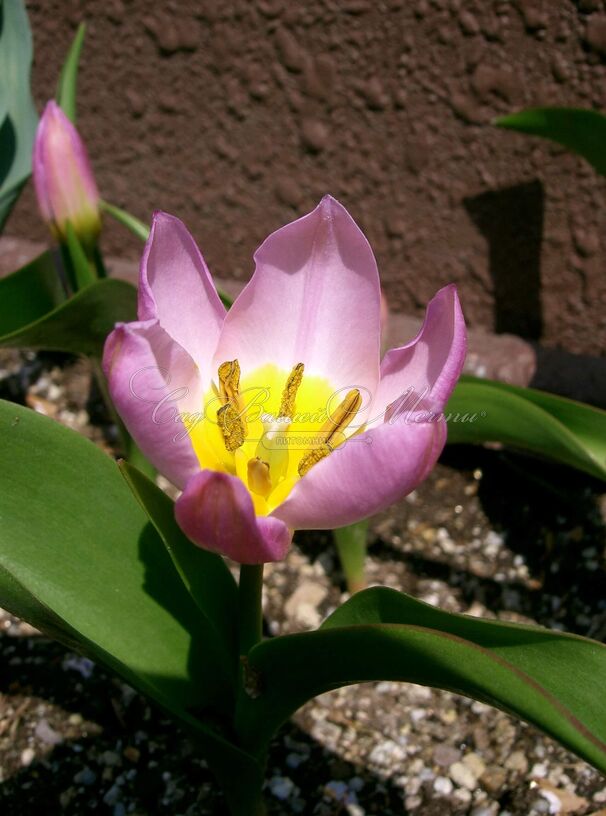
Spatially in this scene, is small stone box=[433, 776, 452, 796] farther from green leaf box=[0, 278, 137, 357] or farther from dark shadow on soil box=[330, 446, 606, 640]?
green leaf box=[0, 278, 137, 357]

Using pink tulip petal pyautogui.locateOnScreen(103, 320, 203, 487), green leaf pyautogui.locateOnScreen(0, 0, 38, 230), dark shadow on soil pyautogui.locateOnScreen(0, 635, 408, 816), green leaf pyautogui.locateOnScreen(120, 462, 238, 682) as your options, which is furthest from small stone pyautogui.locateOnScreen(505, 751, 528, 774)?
green leaf pyautogui.locateOnScreen(0, 0, 38, 230)

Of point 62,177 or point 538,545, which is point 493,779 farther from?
point 62,177

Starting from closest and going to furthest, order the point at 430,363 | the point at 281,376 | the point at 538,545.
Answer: the point at 430,363 < the point at 281,376 < the point at 538,545

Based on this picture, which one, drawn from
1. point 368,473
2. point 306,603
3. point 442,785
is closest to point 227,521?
point 368,473

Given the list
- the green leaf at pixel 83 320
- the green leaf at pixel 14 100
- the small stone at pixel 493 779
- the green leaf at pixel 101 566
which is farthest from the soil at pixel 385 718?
the green leaf at pixel 14 100

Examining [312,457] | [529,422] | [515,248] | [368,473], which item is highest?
[368,473]

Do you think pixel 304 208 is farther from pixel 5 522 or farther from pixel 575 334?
pixel 5 522

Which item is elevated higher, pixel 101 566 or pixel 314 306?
pixel 314 306

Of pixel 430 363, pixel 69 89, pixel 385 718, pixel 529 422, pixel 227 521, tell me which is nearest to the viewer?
pixel 227 521
